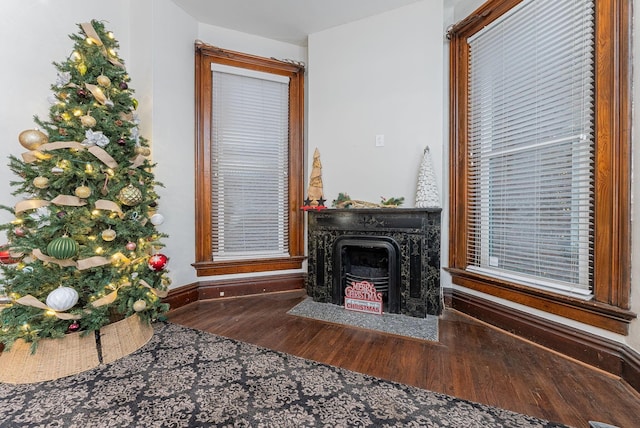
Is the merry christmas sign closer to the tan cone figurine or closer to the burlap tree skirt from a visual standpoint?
the tan cone figurine

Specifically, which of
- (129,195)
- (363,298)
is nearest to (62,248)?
(129,195)

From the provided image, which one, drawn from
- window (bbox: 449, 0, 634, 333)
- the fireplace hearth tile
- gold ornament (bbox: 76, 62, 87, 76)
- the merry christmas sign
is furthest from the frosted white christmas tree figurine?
gold ornament (bbox: 76, 62, 87, 76)

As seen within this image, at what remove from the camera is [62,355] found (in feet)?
5.23

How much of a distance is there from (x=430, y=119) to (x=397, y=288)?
164 centimetres

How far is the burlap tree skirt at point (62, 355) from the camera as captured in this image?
151 cm

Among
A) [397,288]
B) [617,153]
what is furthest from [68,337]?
[617,153]

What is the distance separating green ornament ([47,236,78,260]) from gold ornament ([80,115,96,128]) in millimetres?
711

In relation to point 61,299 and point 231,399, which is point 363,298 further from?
point 61,299

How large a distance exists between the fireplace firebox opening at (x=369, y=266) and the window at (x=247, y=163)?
0.69m

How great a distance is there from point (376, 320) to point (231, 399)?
135 centimetres

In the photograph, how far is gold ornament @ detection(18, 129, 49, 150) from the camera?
1.56 meters

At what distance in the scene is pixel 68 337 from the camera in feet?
5.35

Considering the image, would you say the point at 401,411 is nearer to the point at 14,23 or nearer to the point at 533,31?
the point at 533,31

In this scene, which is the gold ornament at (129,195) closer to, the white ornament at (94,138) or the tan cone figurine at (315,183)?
the white ornament at (94,138)
